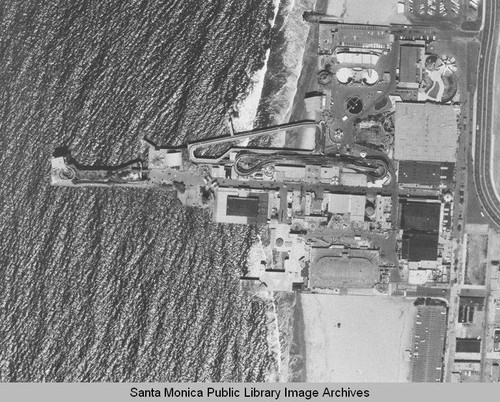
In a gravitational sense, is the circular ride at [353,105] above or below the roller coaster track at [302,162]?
above

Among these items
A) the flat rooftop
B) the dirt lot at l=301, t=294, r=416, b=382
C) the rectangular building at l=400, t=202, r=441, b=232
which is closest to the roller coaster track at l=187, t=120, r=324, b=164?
the flat rooftop

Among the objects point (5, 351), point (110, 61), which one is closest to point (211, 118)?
point (110, 61)

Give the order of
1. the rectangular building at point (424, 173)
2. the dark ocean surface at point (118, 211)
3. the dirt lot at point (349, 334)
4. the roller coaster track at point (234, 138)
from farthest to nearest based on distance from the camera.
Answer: the dirt lot at point (349, 334)
the rectangular building at point (424, 173)
the roller coaster track at point (234, 138)
the dark ocean surface at point (118, 211)

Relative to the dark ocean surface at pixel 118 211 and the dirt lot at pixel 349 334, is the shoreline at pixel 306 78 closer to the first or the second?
the dark ocean surface at pixel 118 211

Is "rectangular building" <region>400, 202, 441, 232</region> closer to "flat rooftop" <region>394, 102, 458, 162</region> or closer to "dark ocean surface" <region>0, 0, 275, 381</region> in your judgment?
"flat rooftop" <region>394, 102, 458, 162</region>

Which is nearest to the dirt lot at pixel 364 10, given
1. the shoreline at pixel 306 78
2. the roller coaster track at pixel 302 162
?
the shoreline at pixel 306 78

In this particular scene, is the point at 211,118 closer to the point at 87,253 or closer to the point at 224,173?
the point at 224,173

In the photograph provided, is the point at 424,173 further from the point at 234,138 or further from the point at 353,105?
the point at 234,138
